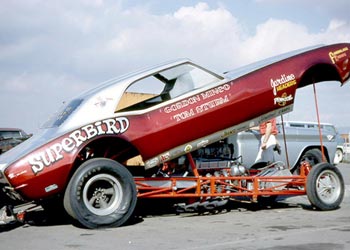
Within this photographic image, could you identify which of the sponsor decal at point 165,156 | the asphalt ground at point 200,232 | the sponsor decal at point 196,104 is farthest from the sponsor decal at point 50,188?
the sponsor decal at point 196,104

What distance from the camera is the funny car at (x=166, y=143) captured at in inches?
246

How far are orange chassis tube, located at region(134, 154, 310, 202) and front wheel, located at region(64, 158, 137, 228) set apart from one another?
0.50 m

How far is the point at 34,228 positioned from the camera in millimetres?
6562

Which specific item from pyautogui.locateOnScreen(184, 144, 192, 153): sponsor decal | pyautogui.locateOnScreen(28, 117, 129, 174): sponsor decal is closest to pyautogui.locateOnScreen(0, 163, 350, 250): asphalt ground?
pyautogui.locateOnScreen(28, 117, 129, 174): sponsor decal

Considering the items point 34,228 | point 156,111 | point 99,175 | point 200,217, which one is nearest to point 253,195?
point 200,217

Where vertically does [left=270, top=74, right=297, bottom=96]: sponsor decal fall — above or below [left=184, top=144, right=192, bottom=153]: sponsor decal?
above

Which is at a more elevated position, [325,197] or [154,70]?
[154,70]

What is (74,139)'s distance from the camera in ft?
20.8

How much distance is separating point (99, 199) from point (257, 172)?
3361 mm

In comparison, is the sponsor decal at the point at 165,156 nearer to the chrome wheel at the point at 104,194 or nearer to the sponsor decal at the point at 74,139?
the sponsor decal at the point at 74,139

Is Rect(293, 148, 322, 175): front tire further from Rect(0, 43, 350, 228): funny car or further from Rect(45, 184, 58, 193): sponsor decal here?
Rect(45, 184, 58, 193): sponsor decal

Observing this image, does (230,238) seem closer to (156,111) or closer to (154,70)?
(156,111)

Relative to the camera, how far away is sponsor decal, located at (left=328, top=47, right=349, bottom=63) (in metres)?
8.41

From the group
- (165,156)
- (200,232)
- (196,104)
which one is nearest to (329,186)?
(196,104)
